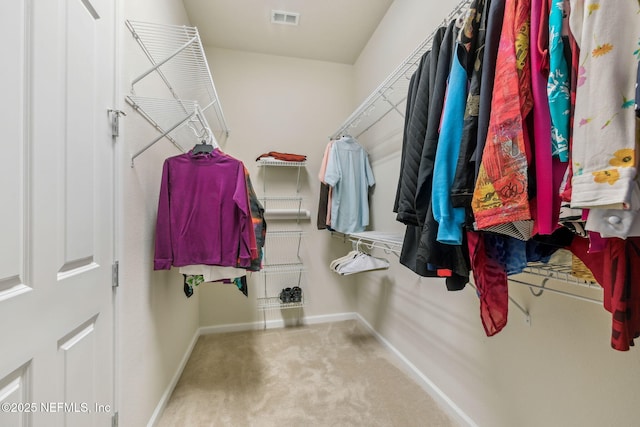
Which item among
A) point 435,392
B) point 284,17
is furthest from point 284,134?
point 435,392

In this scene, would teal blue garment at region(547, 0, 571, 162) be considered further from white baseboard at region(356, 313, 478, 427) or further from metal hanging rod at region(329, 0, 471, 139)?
white baseboard at region(356, 313, 478, 427)

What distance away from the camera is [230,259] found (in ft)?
4.69

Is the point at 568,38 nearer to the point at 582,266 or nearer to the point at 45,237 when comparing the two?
the point at 582,266

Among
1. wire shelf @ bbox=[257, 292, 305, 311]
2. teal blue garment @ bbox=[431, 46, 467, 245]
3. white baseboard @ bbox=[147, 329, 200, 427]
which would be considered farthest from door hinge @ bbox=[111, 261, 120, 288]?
wire shelf @ bbox=[257, 292, 305, 311]

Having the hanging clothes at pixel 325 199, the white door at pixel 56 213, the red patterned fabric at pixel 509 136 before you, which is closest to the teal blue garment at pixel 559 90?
the red patterned fabric at pixel 509 136

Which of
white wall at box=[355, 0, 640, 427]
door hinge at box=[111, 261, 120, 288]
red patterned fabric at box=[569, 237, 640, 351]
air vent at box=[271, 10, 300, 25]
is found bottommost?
white wall at box=[355, 0, 640, 427]

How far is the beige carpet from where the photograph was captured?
1.43m

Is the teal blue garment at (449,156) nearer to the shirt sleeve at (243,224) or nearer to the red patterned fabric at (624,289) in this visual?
the red patterned fabric at (624,289)

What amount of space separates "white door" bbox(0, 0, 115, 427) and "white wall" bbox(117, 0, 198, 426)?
3.8 inches

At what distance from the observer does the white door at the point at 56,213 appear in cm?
60

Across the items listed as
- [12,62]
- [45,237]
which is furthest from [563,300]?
[12,62]

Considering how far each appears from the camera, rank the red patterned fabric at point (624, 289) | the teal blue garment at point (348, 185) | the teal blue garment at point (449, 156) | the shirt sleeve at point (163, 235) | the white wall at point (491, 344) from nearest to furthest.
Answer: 1. the red patterned fabric at point (624, 289)
2. the teal blue garment at point (449, 156)
3. the white wall at point (491, 344)
4. the shirt sleeve at point (163, 235)
5. the teal blue garment at point (348, 185)

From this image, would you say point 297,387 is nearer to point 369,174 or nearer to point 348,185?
point 348,185

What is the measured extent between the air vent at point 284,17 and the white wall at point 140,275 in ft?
2.91
